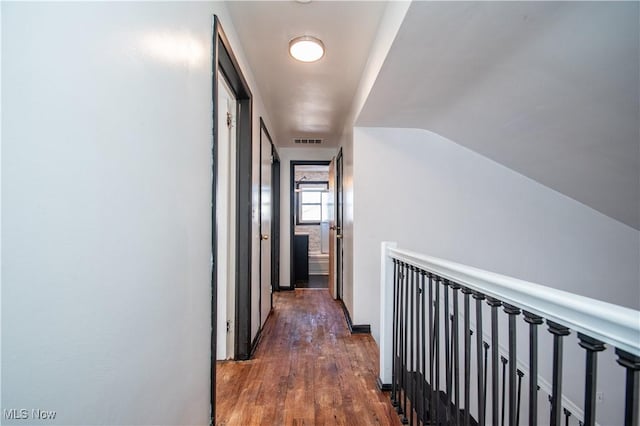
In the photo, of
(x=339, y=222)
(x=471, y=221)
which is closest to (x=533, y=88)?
(x=471, y=221)

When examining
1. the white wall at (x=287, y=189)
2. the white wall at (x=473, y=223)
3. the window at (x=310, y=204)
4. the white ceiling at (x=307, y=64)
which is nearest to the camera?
the white ceiling at (x=307, y=64)

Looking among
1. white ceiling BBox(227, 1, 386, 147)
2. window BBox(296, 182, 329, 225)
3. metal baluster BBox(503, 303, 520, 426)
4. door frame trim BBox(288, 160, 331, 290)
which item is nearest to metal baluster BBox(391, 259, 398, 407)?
metal baluster BBox(503, 303, 520, 426)

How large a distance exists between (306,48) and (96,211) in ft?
6.15

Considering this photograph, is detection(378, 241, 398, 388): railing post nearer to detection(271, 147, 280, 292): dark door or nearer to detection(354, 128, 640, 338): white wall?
detection(354, 128, 640, 338): white wall

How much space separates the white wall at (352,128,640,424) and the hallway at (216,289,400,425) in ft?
1.65

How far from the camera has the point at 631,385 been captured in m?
0.52

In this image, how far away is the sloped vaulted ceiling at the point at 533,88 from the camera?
4.55 feet

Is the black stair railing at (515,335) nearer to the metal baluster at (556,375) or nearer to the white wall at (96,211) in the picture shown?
the metal baluster at (556,375)

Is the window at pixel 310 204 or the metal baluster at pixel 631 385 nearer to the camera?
the metal baluster at pixel 631 385

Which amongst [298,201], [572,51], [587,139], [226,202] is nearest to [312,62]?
[226,202]

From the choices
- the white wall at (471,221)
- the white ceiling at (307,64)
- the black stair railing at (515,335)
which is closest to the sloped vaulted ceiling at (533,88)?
the white wall at (471,221)

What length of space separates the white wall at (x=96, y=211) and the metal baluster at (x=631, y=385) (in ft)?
3.40

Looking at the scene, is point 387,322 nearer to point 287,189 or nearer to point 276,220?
point 276,220

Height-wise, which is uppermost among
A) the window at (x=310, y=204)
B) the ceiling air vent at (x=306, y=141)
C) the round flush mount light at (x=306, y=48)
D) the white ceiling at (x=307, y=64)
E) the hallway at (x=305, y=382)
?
the white ceiling at (x=307, y=64)
